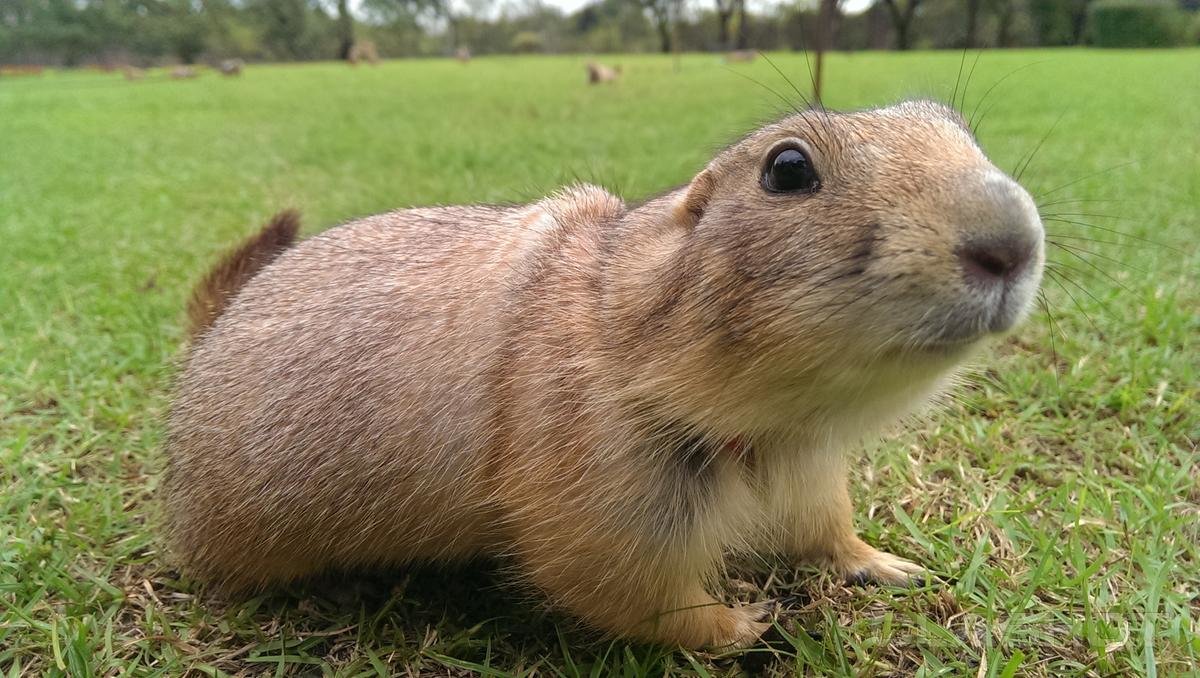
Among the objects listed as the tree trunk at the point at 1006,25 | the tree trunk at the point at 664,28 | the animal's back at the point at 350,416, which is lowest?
the animal's back at the point at 350,416

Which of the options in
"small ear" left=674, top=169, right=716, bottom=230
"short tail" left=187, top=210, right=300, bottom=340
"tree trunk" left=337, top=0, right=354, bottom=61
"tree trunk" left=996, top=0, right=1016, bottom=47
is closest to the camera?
"small ear" left=674, top=169, right=716, bottom=230

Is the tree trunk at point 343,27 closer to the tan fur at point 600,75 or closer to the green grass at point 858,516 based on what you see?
the tan fur at point 600,75

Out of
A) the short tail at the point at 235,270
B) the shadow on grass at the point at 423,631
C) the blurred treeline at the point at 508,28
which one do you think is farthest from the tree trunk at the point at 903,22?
the shadow on grass at the point at 423,631

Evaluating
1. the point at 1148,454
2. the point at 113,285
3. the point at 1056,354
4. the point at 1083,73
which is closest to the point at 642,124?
the point at 113,285

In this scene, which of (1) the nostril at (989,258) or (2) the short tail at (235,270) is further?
(2) the short tail at (235,270)

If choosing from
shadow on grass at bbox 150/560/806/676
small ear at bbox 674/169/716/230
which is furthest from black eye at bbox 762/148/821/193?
shadow on grass at bbox 150/560/806/676

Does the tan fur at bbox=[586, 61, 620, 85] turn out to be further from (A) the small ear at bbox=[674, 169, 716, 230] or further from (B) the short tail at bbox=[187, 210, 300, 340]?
(A) the small ear at bbox=[674, 169, 716, 230]

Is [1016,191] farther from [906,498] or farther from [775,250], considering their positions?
[906,498]

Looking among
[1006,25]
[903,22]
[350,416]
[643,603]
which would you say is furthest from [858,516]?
[903,22]
